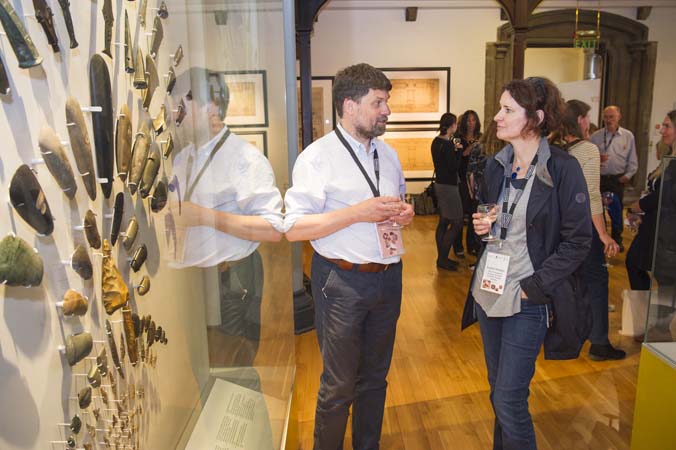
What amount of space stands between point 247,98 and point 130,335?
3.20 ft

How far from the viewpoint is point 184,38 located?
1.08m

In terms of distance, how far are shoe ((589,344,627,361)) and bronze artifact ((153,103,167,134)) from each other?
3689mm

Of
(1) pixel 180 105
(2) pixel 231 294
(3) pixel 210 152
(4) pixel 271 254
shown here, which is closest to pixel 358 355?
(4) pixel 271 254

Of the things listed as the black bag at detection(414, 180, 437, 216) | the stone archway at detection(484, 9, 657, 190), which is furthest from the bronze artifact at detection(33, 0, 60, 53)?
the stone archway at detection(484, 9, 657, 190)

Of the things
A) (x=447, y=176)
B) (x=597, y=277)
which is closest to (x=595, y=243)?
(x=597, y=277)

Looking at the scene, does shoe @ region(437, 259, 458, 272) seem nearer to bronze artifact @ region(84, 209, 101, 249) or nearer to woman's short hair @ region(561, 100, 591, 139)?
woman's short hair @ region(561, 100, 591, 139)

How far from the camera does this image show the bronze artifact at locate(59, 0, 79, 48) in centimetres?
67

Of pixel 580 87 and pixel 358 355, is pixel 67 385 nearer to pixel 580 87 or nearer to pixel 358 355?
pixel 358 355

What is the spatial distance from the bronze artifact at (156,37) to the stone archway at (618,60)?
1062 centimetres

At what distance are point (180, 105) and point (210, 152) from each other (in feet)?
0.58

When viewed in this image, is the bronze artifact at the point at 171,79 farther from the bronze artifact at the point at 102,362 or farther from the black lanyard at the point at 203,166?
the bronze artifact at the point at 102,362

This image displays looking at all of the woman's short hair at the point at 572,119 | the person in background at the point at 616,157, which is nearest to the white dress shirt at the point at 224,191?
the woman's short hair at the point at 572,119

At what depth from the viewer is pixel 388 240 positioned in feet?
7.54

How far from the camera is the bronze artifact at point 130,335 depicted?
859mm
